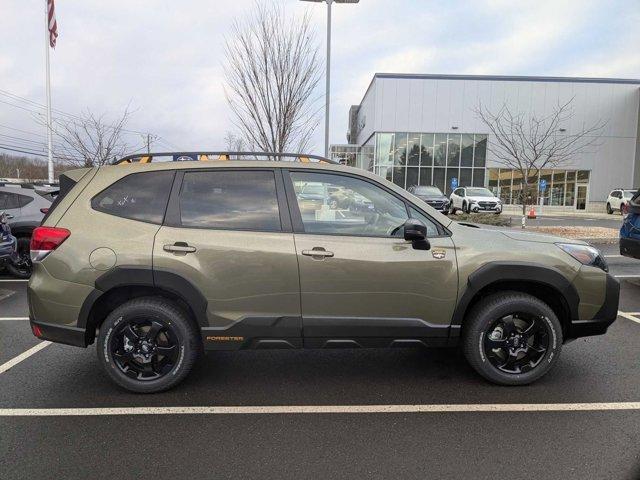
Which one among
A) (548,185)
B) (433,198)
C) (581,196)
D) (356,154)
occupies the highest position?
(356,154)

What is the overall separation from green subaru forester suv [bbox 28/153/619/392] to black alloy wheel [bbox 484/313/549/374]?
0.01 m

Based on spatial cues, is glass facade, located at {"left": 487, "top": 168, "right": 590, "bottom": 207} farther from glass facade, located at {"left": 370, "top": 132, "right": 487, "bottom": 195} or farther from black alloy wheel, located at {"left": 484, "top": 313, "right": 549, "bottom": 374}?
black alloy wheel, located at {"left": 484, "top": 313, "right": 549, "bottom": 374}

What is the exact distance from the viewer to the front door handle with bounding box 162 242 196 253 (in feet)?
11.4

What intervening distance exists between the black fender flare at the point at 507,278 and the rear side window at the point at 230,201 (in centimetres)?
149

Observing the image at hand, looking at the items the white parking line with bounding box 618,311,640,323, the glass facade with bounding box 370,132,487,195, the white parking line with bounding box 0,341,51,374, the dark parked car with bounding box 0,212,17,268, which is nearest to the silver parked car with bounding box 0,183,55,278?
the dark parked car with bounding box 0,212,17,268

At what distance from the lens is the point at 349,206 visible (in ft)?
12.5

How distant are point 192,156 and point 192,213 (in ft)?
1.77

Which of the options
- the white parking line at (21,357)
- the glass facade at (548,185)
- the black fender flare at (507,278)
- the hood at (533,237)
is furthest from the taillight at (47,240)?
the glass facade at (548,185)

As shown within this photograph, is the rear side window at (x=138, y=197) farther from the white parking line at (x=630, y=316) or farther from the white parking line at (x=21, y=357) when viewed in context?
the white parking line at (x=630, y=316)

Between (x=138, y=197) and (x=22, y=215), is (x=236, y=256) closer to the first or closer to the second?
(x=138, y=197)

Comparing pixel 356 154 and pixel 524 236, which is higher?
pixel 356 154

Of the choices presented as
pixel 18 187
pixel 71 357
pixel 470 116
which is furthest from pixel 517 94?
pixel 71 357

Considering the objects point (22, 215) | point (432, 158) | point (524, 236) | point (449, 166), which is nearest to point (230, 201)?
point (524, 236)

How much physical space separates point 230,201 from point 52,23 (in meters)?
22.0
